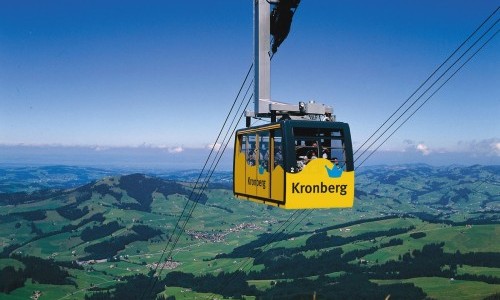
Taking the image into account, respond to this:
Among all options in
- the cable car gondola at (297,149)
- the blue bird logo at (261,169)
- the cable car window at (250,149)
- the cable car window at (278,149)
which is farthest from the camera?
the cable car window at (250,149)

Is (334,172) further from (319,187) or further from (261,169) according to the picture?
(261,169)

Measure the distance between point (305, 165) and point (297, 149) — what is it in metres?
0.60

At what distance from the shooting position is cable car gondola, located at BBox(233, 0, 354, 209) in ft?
40.1

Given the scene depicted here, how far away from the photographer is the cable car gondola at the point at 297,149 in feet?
40.1

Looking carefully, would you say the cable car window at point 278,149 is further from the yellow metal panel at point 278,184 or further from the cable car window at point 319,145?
the cable car window at point 319,145

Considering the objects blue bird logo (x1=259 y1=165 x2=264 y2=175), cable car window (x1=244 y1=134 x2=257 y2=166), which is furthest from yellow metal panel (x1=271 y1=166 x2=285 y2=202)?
cable car window (x1=244 y1=134 x2=257 y2=166)

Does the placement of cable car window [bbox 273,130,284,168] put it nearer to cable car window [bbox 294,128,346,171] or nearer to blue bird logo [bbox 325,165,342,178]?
cable car window [bbox 294,128,346,171]

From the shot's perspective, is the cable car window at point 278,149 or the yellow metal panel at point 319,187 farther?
the cable car window at point 278,149

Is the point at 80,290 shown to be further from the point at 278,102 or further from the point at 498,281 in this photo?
the point at 278,102

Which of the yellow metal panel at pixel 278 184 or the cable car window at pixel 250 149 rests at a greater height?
the cable car window at pixel 250 149

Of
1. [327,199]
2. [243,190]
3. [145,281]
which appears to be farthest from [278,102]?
[145,281]

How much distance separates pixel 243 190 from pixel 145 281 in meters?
192

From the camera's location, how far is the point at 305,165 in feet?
41.0

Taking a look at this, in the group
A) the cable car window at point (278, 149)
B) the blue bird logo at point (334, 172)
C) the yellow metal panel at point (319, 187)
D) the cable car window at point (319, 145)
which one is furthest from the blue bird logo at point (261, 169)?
the blue bird logo at point (334, 172)
